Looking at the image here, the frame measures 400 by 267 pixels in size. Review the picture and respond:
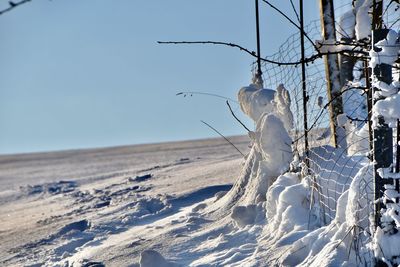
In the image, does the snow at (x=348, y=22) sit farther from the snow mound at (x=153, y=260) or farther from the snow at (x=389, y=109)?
the snow at (x=389, y=109)

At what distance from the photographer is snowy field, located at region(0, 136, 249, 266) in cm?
789

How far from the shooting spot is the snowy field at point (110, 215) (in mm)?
7895

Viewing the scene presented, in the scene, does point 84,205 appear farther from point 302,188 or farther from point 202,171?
point 302,188

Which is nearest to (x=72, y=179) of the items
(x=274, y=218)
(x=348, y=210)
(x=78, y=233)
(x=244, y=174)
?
(x=78, y=233)

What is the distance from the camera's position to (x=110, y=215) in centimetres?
990

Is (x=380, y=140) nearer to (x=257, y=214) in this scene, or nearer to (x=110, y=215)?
(x=257, y=214)

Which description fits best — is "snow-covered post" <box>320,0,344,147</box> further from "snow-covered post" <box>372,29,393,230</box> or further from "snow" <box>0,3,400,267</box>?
"snow-covered post" <box>372,29,393,230</box>

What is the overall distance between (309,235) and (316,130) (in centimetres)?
214

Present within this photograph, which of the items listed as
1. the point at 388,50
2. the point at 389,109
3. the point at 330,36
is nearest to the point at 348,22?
the point at 330,36

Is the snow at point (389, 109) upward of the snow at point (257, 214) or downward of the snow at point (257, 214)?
upward

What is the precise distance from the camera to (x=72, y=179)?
54.6 feet

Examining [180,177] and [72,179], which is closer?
[180,177]

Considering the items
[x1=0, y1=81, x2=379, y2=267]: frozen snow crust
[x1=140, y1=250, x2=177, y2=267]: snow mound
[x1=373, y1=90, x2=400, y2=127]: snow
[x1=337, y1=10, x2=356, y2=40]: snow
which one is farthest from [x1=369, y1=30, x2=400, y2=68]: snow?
[x1=337, y1=10, x2=356, y2=40]: snow

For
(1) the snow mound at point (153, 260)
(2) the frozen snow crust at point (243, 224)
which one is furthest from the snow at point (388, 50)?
(1) the snow mound at point (153, 260)
